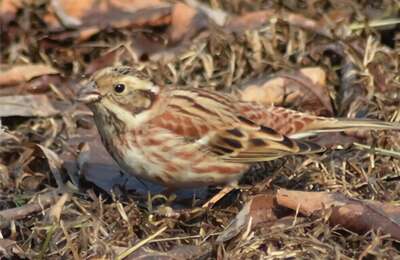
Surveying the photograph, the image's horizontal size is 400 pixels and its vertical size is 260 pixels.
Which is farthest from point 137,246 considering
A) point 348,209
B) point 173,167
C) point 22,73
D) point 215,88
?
point 22,73

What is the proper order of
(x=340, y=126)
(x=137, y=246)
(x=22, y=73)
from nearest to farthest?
(x=137, y=246) → (x=340, y=126) → (x=22, y=73)

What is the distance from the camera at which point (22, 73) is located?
5840 mm

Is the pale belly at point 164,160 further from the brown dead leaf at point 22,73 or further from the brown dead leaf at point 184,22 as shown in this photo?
the brown dead leaf at point 184,22

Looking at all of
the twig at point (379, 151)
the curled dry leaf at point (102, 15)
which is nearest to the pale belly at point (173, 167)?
the twig at point (379, 151)

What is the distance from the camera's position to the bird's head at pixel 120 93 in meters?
4.52

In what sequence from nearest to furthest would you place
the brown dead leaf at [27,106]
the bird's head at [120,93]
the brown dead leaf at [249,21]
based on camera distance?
1. the bird's head at [120,93]
2. the brown dead leaf at [27,106]
3. the brown dead leaf at [249,21]

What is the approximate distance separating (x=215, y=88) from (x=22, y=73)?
41.5 inches

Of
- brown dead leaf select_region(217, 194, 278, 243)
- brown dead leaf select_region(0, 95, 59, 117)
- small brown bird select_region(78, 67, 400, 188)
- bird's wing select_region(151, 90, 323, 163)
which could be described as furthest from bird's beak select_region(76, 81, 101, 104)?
brown dead leaf select_region(0, 95, 59, 117)

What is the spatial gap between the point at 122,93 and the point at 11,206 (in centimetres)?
79

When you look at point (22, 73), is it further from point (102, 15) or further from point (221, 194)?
point (221, 194)

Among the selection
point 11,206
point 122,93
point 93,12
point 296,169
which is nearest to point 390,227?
point 296,169

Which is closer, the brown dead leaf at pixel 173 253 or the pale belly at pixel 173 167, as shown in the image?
the brown dead leaf at pixel 173 253

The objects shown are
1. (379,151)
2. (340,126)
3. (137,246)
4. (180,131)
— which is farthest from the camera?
(379,151)

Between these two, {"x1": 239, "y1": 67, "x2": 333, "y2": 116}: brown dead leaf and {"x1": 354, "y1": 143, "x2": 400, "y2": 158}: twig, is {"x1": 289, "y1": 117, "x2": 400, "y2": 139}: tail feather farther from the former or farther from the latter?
{"x1": 239, "y1": 67, "x2": 333, "y2": 116}: brown dead leaf
